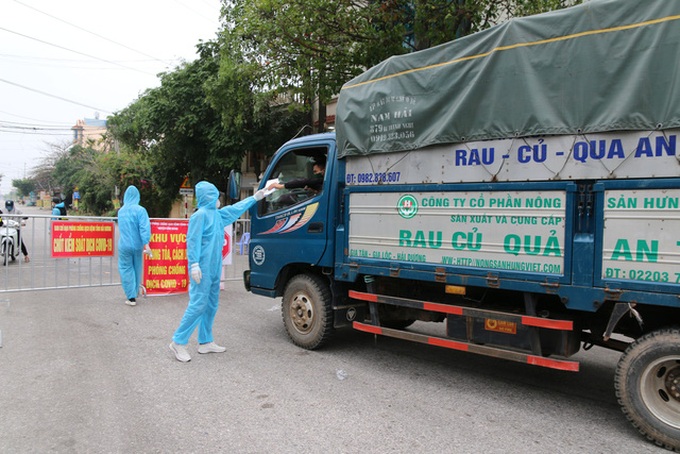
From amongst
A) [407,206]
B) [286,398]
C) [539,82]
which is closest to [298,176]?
[407,206]

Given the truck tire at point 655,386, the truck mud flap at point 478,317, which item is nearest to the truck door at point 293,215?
the truck mud flap at point 478,317

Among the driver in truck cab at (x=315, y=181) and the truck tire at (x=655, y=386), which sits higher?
the driver in truck cab at (x=315, y=181)

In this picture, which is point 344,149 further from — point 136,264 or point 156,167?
point 156,167

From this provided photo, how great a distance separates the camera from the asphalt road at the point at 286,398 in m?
3.55

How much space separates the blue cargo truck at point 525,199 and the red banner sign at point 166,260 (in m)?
4.37

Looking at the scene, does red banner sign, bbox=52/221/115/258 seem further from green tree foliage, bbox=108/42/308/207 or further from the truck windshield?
green tree foliage, bbox=108/42/308/207

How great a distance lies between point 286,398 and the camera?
14.3 feet

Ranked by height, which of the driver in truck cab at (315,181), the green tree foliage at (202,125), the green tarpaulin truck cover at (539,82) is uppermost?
the green tree foliage at (202,125)

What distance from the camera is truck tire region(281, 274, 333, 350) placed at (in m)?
5.71

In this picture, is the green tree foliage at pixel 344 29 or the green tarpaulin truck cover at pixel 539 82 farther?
the green tree foliage at pixel 344 29

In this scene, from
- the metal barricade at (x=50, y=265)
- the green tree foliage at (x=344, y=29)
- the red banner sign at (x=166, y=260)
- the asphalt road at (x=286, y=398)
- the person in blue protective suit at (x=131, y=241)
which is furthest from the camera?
the green tree foliage at (x=344, y=29)

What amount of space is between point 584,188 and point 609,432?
1.92 metres

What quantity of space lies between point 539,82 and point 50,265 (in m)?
9.59

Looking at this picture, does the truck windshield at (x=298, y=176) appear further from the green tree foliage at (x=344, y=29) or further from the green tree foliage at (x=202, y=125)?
the green tree foliage at (x=202, y=125)
